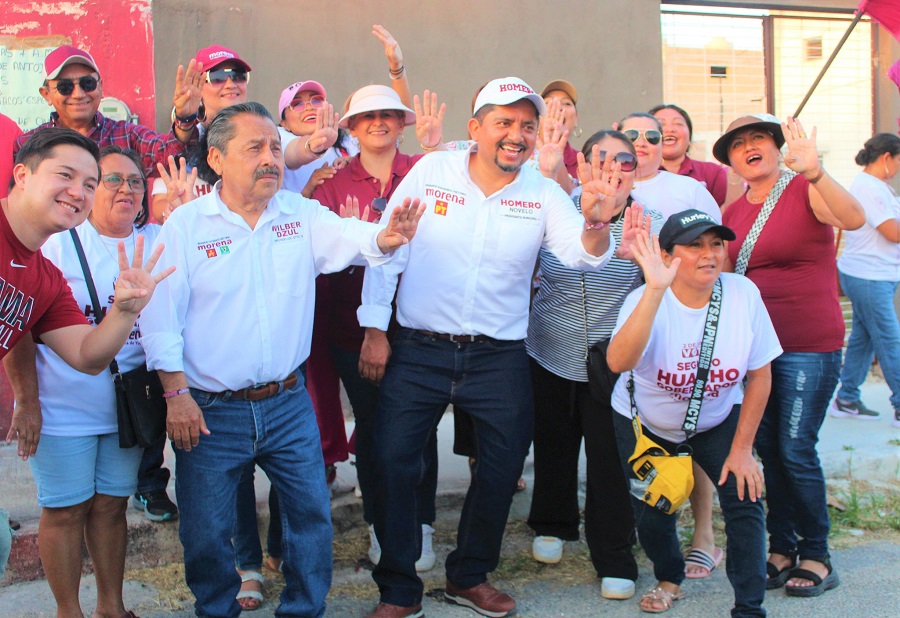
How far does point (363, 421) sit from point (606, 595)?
4.70 ft

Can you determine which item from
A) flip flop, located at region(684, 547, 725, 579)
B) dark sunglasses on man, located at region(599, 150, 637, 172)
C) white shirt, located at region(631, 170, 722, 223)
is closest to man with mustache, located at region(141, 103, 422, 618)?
dark sunglasses on man, located at region(599, 150, 637, 172)

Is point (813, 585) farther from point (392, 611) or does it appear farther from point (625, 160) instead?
point (625, 160)

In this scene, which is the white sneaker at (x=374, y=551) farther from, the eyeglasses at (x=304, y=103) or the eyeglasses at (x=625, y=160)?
the eyeglasses at (x=304, y=103)

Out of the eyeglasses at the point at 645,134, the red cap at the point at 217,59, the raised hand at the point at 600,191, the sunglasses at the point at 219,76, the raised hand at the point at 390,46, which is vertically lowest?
the raised hand at the point at 600,191

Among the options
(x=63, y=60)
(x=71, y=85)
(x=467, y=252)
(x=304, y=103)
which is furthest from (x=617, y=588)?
(x=63, y=60)

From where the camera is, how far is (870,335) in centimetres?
686

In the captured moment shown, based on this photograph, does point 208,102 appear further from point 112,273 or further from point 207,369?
point 207,369

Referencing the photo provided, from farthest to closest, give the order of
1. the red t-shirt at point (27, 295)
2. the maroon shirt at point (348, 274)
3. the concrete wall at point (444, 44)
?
the concrete wall at point (444, 44) < the maroon shirt at point (348, 274) < the red t-shirt at point (27, 295)

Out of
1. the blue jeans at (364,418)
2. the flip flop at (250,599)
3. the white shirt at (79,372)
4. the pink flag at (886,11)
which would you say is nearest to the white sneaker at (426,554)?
the blue jeans at (364,418)

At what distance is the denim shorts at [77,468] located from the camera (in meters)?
3.41

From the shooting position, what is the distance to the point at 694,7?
815 centimetres

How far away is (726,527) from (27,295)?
2923 mm

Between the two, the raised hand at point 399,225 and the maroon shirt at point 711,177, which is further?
the maroon shirt at point 711,177

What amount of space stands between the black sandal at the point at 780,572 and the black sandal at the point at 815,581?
5cm
